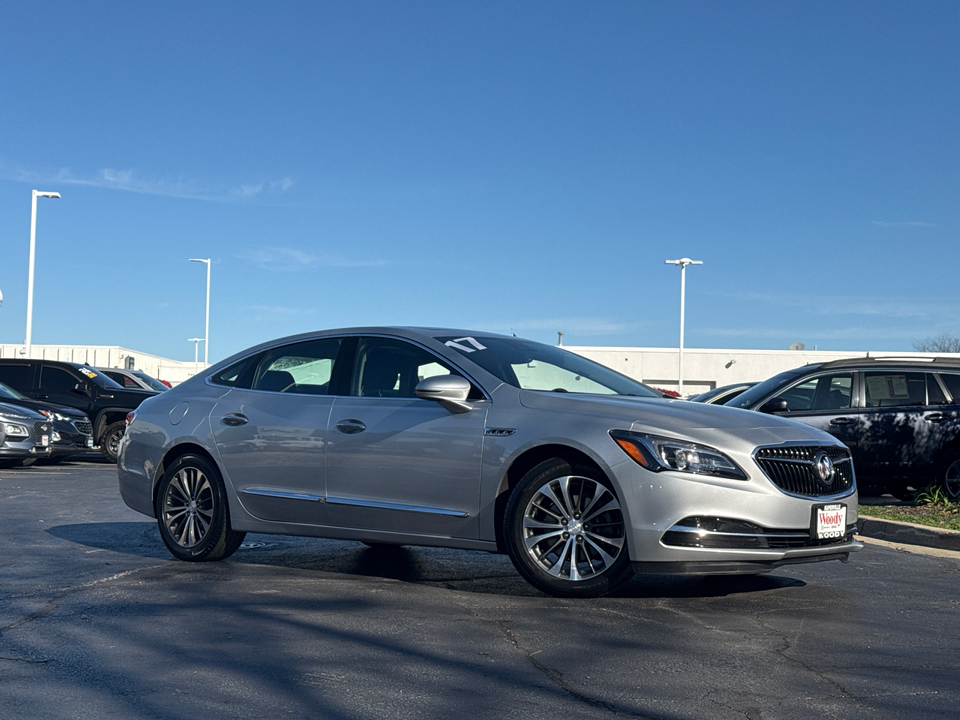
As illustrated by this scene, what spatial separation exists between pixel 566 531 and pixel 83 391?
612 inches

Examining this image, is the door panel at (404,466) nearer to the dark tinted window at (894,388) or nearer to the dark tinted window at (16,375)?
the dark tinted window at (894,388)

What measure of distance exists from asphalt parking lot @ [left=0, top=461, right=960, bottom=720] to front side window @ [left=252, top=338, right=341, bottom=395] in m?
1.21

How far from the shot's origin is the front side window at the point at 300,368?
24.4 feet

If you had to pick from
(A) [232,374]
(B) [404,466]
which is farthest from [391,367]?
(A) [232,374]

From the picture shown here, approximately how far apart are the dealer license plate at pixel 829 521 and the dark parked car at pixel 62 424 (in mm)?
14257

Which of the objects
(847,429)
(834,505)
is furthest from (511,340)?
(847,429)

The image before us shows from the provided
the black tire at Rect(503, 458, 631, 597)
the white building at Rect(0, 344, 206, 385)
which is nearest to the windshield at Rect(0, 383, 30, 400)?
the black tire at Rect(503, 458, 631, 597)

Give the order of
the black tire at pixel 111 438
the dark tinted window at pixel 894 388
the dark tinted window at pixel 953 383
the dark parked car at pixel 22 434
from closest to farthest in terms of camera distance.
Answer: the dark tinted window at pixel 953 383
the dark tinted window at pixel 894 388
the dark parked car at pixel 22 434
the black tire at pixel 111 438

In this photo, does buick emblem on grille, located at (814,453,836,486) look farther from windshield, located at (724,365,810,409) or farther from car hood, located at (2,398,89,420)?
car hood, located at (2,398,89,420)

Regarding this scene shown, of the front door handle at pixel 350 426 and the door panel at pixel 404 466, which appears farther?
the front door handle at pixel 350 426

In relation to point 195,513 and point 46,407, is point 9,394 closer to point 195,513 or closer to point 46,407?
point 46,407

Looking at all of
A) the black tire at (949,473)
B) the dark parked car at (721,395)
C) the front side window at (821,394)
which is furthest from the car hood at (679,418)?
the dark parked car at (721,395)

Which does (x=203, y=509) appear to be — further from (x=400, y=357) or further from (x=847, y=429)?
(x=847, y=429)

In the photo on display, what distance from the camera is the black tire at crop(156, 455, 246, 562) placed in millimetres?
7594
